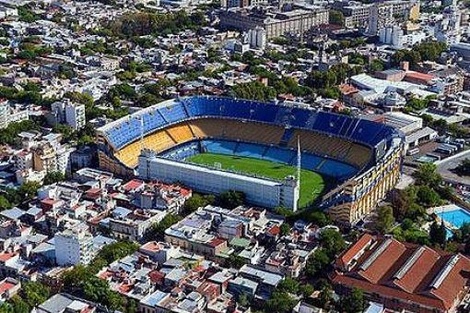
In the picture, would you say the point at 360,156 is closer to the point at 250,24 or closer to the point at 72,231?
the point at 72,231

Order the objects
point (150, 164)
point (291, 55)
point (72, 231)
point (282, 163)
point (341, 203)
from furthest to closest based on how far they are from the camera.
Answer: point (291, 55) < point (282, 163) < point (150, 164) < point (341, 203) < point (72, 231)

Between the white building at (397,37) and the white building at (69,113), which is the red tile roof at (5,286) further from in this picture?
the white building at (397,37)

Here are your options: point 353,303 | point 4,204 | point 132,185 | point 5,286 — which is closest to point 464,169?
point 353,303

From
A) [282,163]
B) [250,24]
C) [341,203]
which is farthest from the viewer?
[250,24]

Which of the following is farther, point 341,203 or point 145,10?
point 145,10

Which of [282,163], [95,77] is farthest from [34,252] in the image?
[95,77]

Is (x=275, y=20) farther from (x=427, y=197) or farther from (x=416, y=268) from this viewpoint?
(x=416, y=268)

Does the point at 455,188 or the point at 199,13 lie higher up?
the point at 199,13
